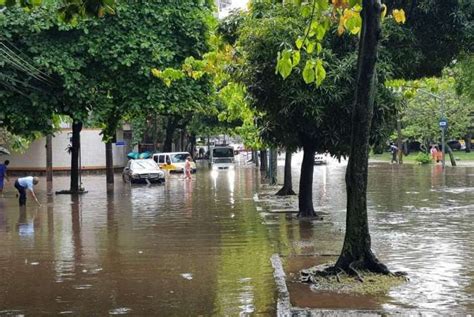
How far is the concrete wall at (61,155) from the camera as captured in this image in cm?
4769

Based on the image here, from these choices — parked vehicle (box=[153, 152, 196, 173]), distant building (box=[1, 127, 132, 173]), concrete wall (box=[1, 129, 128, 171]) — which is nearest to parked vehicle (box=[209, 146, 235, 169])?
parked vehicle (box=[153, 152, 196, 173])

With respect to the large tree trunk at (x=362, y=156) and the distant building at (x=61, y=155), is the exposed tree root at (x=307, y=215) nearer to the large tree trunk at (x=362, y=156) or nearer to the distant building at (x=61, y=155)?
the large tree trunk at (x=362, y=156)

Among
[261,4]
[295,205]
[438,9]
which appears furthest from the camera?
[295,205]

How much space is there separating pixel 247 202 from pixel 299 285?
12.8 meters

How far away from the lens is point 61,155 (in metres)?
48.3

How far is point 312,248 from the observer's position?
444 inches

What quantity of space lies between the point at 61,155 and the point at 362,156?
42.4 m

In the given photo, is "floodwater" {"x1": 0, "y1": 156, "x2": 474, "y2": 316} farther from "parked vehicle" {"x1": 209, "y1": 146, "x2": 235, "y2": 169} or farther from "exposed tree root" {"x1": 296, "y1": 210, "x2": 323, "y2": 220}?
"parked vehicle" {"x1": 209, "y1": 146, "x2": 235, "y2": 169}

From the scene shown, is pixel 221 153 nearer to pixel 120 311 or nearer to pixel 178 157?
pixel 178 157

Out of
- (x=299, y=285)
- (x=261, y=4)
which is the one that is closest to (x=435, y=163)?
(x=261, y=4)

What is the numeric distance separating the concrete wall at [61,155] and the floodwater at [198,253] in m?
28.0

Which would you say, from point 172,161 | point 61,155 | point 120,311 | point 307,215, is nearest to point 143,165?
point 172,161

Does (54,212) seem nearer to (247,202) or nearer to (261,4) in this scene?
(247,202)

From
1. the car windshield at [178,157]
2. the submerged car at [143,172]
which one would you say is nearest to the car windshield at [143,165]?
the submerged car at [143,172]
